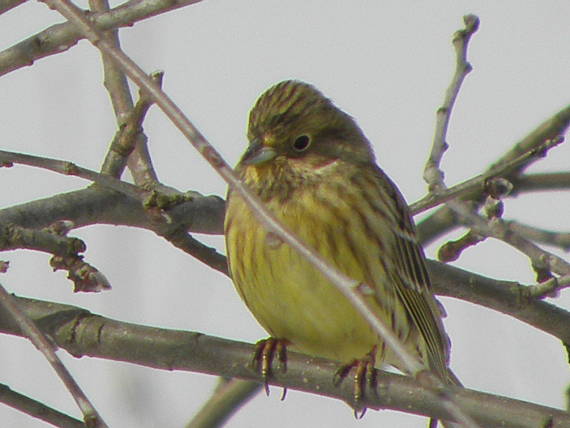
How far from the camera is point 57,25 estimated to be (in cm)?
380

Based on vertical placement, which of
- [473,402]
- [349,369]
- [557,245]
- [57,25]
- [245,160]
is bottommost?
[473,402]

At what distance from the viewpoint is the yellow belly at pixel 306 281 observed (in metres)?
4.89

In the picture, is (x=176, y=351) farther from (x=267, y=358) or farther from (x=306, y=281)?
(x=306, y=281)

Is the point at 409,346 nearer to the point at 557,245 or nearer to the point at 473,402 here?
the point at 557,245

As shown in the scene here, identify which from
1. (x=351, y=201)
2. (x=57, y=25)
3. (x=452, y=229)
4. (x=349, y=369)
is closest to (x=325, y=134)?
(x=351, y=201)

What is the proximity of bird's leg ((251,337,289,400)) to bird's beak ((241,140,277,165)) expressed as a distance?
0.95 m

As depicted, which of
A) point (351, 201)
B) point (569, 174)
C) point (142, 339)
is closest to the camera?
point (142, 339)

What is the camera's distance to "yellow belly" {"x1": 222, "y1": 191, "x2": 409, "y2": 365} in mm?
4895

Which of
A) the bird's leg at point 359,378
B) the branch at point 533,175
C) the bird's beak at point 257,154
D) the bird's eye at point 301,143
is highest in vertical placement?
the branch at point 533,175

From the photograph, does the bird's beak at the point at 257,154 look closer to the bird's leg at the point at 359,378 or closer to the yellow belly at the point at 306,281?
the yellow belly at the point at 306,281

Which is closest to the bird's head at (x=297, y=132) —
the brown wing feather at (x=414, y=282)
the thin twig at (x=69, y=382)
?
the brown wing feather at (x=414, y=282)

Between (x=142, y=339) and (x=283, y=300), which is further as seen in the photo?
(x=283, y=300)

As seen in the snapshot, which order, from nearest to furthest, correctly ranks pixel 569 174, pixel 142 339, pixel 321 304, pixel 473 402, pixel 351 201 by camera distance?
pixel 473 402 < pixel 142 339 < pixel 321 304 < pixel 351 201 < pixel 569 174

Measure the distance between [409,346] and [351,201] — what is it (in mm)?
727
